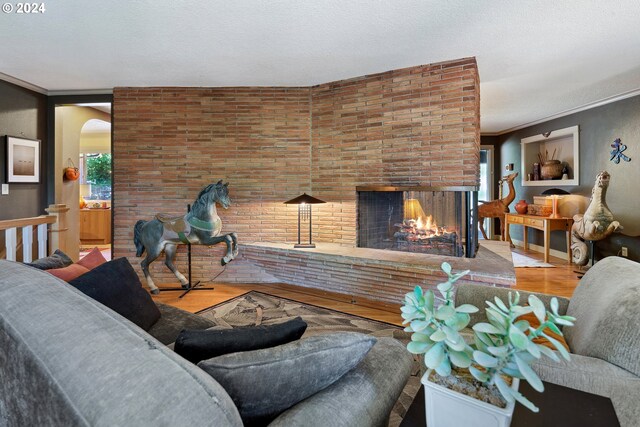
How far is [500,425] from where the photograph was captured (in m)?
0.73

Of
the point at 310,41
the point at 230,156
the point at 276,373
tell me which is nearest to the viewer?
the point at 276,373

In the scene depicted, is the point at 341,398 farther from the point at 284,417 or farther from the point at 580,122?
the point at 580,122

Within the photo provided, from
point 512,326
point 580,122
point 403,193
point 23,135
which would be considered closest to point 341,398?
point 512,326

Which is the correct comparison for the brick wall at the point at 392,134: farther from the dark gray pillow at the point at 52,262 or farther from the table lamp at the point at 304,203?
the dark gray pillow at the point at 52,262

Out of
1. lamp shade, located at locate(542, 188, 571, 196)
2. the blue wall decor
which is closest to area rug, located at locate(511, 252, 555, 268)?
lamp shade, located at locate(542, 188, 571, 196)

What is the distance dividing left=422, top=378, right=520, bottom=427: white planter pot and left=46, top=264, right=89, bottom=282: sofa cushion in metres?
1.68

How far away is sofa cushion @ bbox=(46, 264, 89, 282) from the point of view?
167cm

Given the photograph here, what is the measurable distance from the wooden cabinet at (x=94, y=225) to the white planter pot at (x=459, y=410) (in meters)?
7.77

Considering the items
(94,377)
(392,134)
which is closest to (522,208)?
(392,134)

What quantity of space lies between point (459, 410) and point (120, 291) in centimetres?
153

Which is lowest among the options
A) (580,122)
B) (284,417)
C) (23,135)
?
(284,417)

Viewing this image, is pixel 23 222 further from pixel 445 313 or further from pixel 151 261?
pixel 445 313

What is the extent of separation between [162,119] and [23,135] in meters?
1.58

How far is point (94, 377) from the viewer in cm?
64
